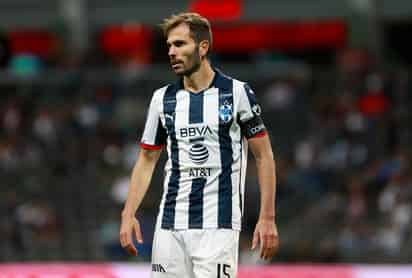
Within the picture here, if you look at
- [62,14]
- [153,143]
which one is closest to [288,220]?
[62,14]

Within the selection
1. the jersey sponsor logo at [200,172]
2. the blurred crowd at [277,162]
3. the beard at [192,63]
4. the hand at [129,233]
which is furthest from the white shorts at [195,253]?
the blurred crowd at [277,162]

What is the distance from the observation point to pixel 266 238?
223 inches

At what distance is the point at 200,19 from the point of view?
5.84 m

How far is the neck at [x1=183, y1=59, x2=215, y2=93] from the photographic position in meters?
5.91

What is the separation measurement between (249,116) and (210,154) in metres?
0.29

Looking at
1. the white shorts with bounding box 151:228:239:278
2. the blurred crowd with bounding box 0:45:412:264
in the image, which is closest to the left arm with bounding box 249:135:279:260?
the white shorts with bounding box 151:228:239:278

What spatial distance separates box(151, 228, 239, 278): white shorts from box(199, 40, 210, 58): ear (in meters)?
0.93

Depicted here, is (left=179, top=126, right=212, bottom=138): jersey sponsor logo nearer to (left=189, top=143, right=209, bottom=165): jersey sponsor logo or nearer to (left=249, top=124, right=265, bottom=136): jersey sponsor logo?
(left=189, top=143, right=209, bottom=165): jersey sponsor logo

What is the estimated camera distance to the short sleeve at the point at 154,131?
6039 mm

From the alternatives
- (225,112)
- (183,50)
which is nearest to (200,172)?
(225,112)

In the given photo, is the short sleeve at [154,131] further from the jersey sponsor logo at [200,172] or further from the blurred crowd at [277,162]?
the blurred crowd at [277,162]

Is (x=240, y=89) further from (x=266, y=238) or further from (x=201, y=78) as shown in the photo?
(x=266, y=238)

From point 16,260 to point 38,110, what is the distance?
297 cm

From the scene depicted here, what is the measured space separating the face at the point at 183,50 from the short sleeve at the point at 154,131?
287 mm
